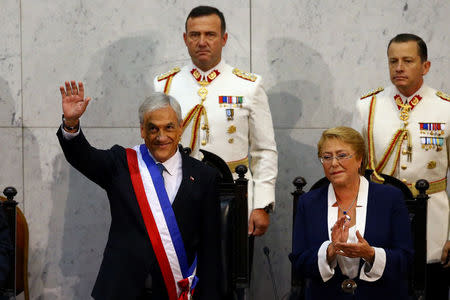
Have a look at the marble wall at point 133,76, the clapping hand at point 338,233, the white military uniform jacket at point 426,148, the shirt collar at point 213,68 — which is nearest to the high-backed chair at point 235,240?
the clapping hand at point 338,233

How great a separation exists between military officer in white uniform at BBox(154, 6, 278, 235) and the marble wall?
0.69 meters

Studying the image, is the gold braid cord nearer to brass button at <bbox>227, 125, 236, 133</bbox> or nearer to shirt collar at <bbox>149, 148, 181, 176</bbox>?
brass button at <bbox>227, 125, 236, 133</bbox>

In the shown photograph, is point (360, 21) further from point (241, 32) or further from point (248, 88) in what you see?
point (248, 88)

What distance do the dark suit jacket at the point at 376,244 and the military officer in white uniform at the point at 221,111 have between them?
0.72m

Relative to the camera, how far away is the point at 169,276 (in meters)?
2.40

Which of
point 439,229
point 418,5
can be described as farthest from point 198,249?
point 418,5

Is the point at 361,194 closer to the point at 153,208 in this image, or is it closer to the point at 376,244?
the point at 376,244

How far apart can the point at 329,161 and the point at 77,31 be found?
198cm

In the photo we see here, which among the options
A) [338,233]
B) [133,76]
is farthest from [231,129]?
[338,233]

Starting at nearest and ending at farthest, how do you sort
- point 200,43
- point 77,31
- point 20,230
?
point 200,43 < point 20,230 < point 77,31

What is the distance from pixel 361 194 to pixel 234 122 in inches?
36.3

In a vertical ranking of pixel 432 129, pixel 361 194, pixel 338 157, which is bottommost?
pixel 361 194

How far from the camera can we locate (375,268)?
2.37m

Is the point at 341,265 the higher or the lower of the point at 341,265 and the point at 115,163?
the lower
